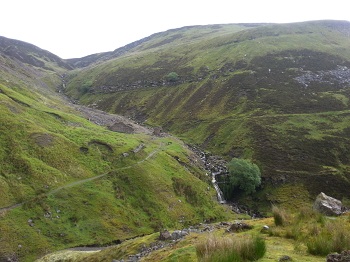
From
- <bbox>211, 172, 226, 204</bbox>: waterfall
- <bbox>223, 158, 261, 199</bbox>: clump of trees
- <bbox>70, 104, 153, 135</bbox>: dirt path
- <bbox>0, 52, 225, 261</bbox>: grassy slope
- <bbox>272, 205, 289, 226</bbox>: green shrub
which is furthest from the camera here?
<bbox>70, 104, 153, 135</bbox>: dirt path

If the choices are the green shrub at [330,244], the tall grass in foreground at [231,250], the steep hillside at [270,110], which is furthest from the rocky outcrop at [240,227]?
the steep hillside at [270,110]

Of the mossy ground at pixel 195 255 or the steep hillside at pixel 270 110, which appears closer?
the mossy ground at pixel 195 255

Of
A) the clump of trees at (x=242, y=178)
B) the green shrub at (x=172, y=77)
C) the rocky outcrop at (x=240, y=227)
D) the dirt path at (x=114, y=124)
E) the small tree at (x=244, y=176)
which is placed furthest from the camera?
the green shrub at (x=172, y=77)

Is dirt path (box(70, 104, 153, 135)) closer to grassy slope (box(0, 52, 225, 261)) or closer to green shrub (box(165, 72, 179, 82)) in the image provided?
grassy slope (box(0, 52, 225, 261))

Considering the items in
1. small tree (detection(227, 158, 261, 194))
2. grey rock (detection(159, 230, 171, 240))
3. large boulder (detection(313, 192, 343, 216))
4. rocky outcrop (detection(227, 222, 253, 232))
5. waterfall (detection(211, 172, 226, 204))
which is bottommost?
waterfall (detection(211, 172, 226, 204))

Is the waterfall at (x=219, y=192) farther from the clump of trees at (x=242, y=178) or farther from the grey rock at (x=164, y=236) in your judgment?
the grey rock at (x=164, y=236)

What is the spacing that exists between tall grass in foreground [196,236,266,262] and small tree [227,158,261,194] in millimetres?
75110

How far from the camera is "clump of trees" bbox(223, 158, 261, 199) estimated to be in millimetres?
87188

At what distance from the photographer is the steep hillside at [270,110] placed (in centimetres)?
9456

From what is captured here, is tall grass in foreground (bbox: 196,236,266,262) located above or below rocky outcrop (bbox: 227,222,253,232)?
above

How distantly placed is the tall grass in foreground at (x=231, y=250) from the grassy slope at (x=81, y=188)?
154 ft

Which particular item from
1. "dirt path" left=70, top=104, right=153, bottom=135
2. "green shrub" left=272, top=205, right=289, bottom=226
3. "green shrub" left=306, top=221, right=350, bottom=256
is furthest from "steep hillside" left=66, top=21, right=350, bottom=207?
"green shrub" left=306, top=221, right=350, bottom=256

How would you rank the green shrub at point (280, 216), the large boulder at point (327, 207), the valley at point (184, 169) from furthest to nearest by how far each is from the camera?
the valley at point (184, 169)
the large boulder at point (327, 207)
the green shrub at point (280, 216)

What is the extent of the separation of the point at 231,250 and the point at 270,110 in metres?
128
